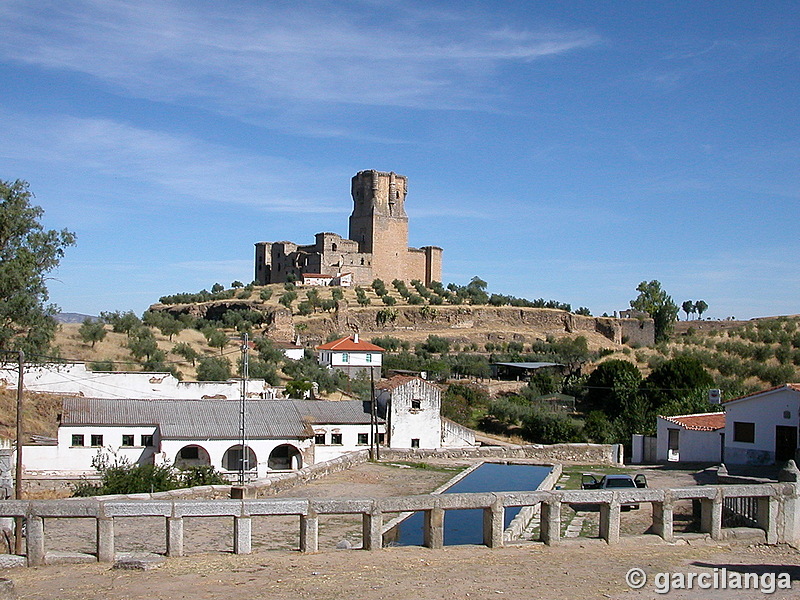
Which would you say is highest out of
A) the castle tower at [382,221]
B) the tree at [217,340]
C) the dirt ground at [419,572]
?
the castle tower at [382,221]

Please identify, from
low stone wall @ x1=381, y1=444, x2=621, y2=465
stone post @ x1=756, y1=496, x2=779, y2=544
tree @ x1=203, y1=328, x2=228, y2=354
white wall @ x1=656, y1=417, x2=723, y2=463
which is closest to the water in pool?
low stone wall @ x1=381, y1=444, x2=621, y2=465

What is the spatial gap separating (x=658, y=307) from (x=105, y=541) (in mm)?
74383

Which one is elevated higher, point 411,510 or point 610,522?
point 411,510

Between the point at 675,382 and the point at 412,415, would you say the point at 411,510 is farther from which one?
the point at 675,382

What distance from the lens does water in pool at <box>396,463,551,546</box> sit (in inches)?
515

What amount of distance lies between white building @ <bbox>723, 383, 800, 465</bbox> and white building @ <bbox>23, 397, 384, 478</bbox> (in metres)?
12.5

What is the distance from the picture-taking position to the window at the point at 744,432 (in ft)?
67.1

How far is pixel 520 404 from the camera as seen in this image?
42281mm

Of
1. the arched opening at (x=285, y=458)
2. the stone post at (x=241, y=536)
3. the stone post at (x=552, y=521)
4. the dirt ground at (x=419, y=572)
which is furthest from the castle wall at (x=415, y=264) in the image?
the stone post at (x=241, y=536)

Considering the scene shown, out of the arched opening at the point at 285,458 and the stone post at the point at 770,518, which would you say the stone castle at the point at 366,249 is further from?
the stone post at the point at 770,518

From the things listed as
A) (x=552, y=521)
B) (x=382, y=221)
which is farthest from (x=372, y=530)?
(x=382, y=221)

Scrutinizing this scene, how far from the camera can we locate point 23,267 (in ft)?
74.5

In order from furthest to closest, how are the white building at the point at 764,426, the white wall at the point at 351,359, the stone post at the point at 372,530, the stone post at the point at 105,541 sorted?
the white wall at the point at 351,359, the white building at the point at 764,426, the stone post at the point at 372,530, the stone post at the point at 105,541

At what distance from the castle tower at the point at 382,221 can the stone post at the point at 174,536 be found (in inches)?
2805
